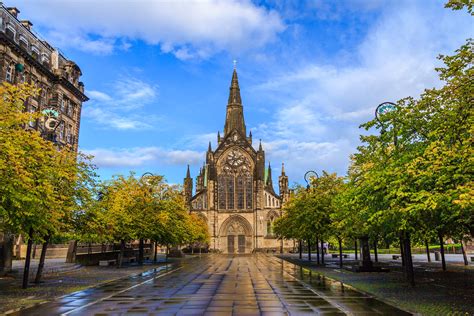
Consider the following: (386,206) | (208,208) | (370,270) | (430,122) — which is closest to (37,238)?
(386,206)

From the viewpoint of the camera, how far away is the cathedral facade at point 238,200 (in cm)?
8850

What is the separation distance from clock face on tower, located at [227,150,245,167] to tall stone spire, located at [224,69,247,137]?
236 inches

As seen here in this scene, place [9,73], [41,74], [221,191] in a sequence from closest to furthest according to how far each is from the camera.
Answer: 1. [9,73]
2. [41,74]
3. [221,191]

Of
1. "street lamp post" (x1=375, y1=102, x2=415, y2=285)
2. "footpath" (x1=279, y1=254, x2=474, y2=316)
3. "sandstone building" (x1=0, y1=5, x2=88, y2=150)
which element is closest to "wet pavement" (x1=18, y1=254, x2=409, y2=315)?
"footpath" (x1=279, y1=254, x2=474, y2=316)

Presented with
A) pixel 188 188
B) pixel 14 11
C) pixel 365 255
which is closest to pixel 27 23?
pixel 14 11

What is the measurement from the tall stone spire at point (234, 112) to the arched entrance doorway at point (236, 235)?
1984 cm

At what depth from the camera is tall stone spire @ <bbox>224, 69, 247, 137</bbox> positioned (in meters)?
99.6

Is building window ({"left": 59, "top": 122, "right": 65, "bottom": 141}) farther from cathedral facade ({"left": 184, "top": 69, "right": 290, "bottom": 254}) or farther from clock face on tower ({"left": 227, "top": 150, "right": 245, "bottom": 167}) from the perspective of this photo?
clock face on tower ({"left": 227, "top": 150, "right": 245, "bottom": 167})

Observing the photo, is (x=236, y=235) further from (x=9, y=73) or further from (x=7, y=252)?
(x=7, y=252)

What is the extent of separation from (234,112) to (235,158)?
14.1 metres

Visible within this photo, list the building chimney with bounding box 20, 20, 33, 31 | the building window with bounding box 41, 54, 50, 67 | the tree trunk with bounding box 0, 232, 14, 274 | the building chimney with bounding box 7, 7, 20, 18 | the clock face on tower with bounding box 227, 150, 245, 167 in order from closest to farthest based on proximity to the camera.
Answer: the tree trunk with bounding box 0, 232, 14, 274, the building chimney with bounding box 7, 7, 20, 18, the building chimney with bounding box 20, 20, 33, 31, the building window with bounding box 41, 54, 50, 67, the clock face on tower with bounding box 227, 150, 245, 167

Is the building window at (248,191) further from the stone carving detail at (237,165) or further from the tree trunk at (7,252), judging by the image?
the tree trunk at (7,252)

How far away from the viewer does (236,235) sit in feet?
294

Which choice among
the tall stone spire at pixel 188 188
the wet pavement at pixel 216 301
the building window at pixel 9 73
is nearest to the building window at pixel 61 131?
the building window at pixel 9 73
